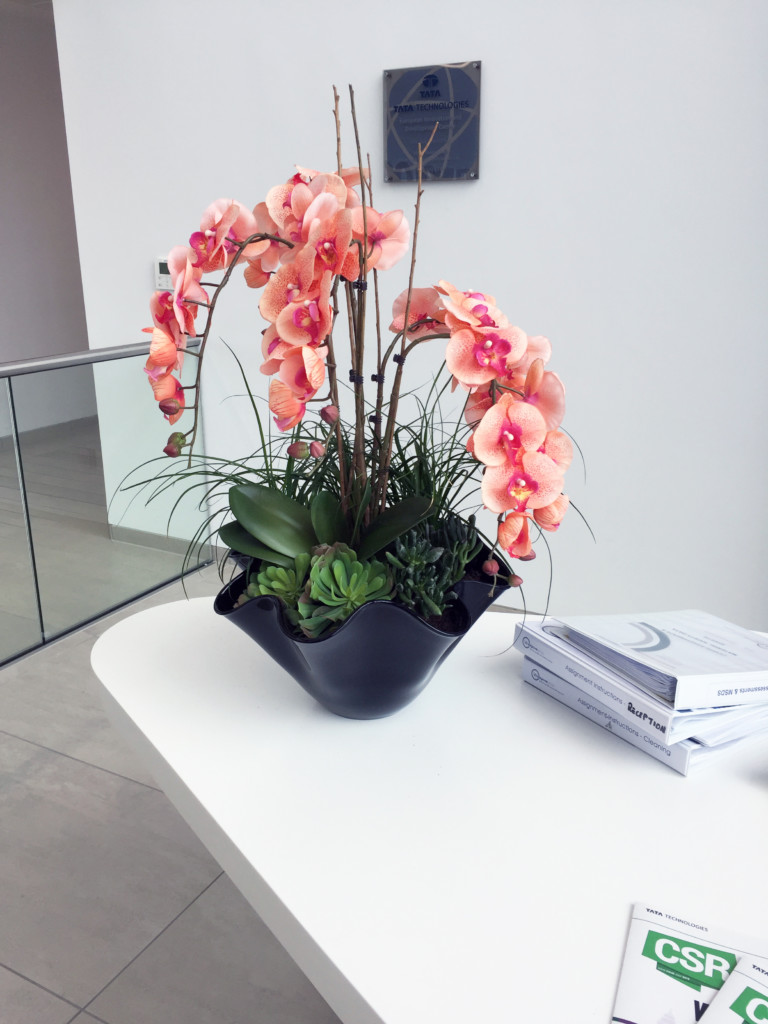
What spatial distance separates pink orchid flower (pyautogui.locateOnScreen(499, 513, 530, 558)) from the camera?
794 mm

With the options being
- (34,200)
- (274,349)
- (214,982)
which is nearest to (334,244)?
(274,349)

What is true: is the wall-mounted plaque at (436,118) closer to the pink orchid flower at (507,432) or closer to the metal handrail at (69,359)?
the metal handrail at (69,359)

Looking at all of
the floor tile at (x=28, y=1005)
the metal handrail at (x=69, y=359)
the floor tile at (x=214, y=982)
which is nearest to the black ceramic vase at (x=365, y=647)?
the floor tile at (x=214, y=982)

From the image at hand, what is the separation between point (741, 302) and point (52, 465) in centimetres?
211

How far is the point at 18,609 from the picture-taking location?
2.58 meters

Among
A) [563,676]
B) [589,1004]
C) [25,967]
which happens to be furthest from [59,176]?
[589,1004]

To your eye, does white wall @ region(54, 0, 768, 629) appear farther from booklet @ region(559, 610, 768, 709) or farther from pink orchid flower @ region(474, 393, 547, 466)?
pink orchid flower @ region(474, 393, 547, 466)

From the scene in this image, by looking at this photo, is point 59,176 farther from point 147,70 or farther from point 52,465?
point 52,465

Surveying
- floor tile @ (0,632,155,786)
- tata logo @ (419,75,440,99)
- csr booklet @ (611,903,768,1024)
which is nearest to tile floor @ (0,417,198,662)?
floor tile @ (0,632,155,786)

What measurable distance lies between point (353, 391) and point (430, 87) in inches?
73.4

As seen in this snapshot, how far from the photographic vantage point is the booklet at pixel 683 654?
2.93 ft

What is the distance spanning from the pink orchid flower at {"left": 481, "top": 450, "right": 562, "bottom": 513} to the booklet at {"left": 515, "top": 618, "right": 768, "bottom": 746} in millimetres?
280

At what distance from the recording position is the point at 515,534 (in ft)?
2.62

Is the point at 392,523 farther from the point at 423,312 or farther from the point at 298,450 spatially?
the point at 423,312
